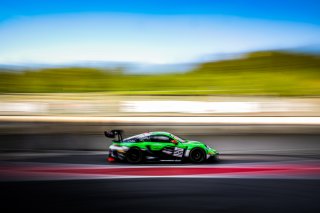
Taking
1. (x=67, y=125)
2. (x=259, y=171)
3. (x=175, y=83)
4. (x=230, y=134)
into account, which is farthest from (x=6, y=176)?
(x=175, y=83)

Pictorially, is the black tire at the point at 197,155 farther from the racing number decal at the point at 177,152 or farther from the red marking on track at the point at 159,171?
the red marking on track at the point at 159,171

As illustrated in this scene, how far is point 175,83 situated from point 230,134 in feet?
40.7

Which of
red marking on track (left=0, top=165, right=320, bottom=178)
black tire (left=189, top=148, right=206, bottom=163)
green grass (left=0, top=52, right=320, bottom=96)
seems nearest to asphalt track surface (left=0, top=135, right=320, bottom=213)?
red marking on track (left=0, top=165, right=320, bottom=178)

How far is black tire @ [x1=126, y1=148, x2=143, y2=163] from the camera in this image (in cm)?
1023

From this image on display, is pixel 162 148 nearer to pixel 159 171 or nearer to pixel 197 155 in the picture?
pixel 197 155

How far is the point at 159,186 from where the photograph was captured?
745 cm

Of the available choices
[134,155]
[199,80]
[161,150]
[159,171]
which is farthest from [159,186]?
[199,80]

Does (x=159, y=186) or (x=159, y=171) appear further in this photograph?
(x=159, y=171)

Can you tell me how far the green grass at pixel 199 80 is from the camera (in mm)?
25141

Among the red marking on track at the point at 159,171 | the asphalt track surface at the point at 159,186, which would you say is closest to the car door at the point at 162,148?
the asphalt track surface at the point at 159,186

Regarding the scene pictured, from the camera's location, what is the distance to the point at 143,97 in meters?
21.7

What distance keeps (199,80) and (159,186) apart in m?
21.5

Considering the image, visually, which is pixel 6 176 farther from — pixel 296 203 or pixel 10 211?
pixel 296 203

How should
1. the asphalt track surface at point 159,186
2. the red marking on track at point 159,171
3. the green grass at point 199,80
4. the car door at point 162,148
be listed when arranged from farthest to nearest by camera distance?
the green grass at point 199,80
the car door at point 162,148
the red marking on track at point 159,171
the asphalt track surface at point 159,186
